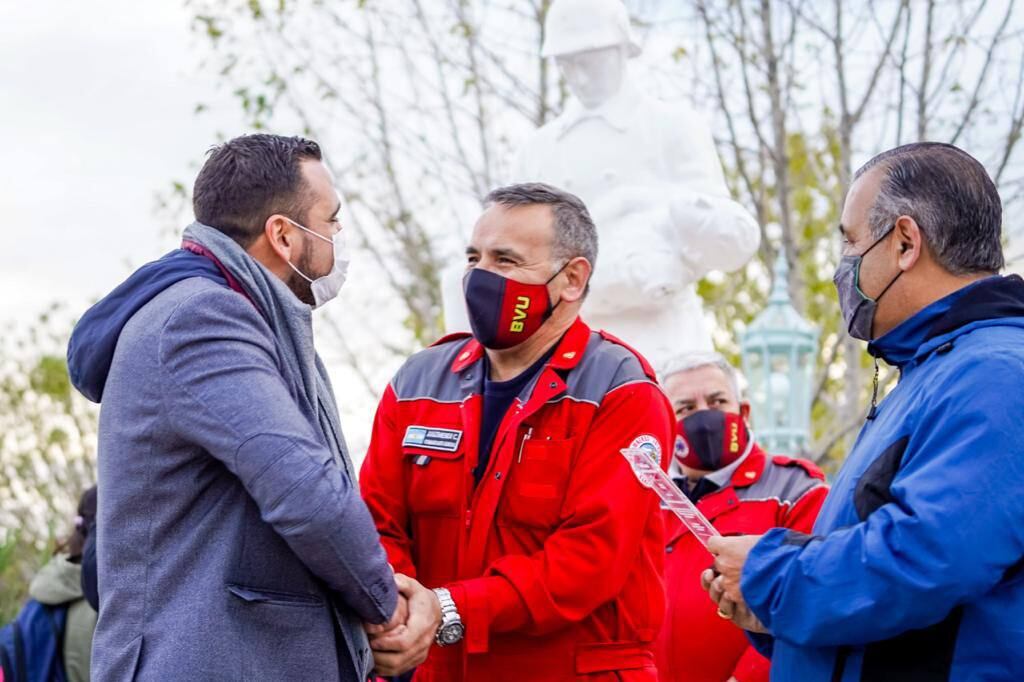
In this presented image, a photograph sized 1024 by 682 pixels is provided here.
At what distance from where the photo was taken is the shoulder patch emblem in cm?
345

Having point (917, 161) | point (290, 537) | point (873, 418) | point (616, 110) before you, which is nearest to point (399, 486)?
point (290, 537)

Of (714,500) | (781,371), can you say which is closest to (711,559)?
(714,500)

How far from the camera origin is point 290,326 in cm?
314

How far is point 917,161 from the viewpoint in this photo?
290 cm

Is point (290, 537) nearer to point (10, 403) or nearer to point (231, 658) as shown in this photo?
point (231, 658)

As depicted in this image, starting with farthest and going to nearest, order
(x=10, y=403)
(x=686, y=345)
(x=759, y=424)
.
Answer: (x=10, y=403), (x=759, y=424), (x=686, y=345)

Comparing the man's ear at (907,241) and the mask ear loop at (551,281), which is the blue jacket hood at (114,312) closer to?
the mask ear loop at (551,281)

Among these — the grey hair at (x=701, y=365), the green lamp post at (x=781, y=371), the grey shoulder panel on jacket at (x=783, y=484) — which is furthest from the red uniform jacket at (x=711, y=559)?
the green lamp post at (x=781, y=371)

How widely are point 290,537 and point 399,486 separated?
2.81ft

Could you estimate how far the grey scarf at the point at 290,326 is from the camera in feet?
10.2

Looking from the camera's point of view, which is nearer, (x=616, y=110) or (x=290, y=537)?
(x=290, y=537)

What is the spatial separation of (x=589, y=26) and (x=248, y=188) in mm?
3285

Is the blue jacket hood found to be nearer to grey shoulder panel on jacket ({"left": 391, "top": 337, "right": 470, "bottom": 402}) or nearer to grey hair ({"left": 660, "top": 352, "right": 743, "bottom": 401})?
grey shoulder panel on jacket ({"left": 391, "top": 337, "right": 470, "bottom": 402})

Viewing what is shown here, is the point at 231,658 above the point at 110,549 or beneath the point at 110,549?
beneath
